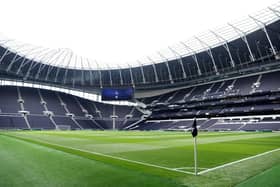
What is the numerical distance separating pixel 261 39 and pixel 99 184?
201 feet

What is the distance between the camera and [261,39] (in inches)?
2218

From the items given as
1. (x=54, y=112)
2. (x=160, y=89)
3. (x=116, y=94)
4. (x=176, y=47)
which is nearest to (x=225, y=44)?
(x=176, y=47)

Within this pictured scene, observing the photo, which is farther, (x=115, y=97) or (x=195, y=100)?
(x=115, y=97)

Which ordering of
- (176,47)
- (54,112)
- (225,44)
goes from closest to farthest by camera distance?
(225,44) → (176,47) → (54,112)

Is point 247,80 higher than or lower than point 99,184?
higher

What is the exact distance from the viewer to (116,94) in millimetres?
87875

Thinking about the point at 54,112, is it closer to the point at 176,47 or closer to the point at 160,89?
the point at 160,89

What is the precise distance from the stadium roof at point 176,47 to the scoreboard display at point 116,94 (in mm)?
9407

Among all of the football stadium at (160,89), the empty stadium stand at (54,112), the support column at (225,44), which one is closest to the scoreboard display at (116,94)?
the football stadium at (160,89)

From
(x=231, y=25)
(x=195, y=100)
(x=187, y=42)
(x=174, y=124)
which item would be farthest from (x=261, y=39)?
(x=174, y=124)

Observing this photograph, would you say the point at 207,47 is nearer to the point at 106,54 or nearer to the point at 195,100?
the point at 195,100

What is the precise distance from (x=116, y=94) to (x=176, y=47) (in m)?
33.1

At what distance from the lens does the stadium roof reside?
49725 mm

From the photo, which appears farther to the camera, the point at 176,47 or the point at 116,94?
the point at 116,94
